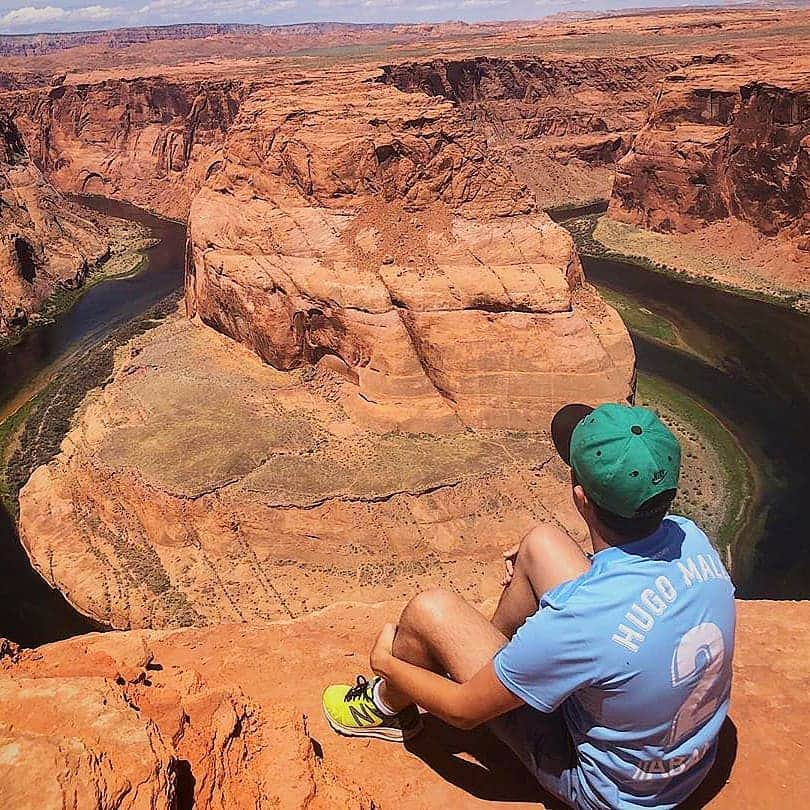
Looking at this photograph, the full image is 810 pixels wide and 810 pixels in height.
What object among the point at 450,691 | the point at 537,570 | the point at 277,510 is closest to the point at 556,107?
the point at 277,510

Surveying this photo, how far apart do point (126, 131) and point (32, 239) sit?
28556mm

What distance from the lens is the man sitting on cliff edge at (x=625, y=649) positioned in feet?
13.9

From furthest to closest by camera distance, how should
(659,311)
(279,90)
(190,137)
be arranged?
(190,137), (659,311), (279,90)

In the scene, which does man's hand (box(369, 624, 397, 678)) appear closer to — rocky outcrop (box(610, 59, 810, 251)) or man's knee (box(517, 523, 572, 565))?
man's knee (box(517, 523, 572, 565))

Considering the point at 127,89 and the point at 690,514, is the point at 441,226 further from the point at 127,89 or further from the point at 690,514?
the point at 127,89

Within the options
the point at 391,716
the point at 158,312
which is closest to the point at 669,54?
the point at 158,312

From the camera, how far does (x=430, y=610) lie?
5.58 m

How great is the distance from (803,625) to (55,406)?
2757cm

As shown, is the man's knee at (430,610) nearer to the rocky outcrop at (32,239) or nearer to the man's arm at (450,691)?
the man's arm at (450,691)

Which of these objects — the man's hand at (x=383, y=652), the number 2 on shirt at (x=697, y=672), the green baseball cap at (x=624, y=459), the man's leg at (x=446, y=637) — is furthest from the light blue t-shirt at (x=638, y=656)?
the man's hand at (x=383, y=652)

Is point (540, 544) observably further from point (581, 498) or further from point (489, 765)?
point (489, 765)

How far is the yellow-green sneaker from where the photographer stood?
6305mm

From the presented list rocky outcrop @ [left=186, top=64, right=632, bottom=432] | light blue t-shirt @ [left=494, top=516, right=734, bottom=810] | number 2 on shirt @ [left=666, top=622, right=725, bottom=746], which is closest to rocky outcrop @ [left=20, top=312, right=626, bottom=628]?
rocky outcrop @ [left=186, top=64, right=632, bottom=432]

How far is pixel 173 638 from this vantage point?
977 cm
